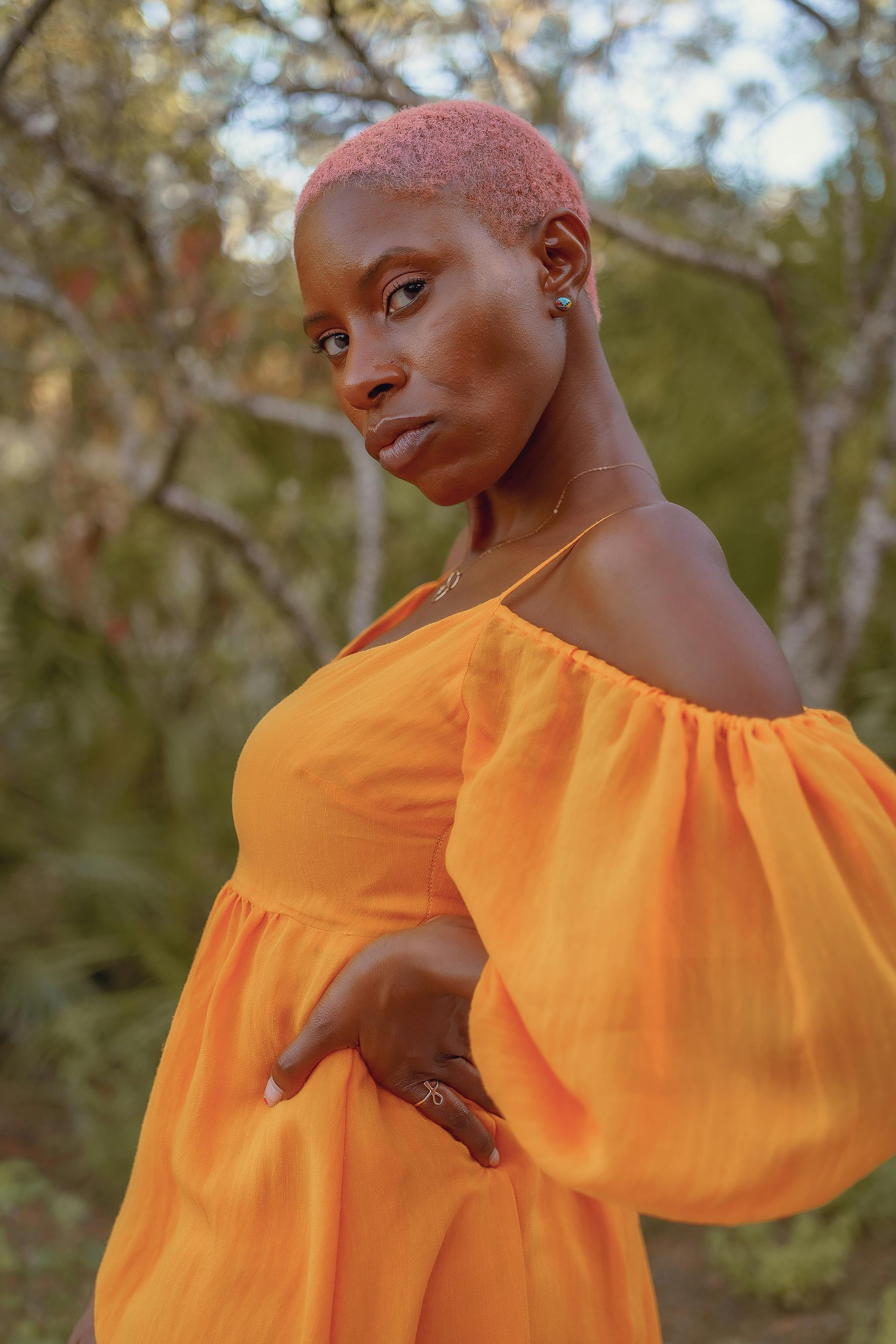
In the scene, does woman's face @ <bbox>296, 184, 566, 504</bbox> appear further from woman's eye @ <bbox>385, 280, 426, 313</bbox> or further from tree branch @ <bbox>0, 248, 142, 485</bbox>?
tree branch @ <bbox>0, 248, 142, 485</bbox>

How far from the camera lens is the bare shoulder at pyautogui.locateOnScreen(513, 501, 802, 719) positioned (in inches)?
31.9

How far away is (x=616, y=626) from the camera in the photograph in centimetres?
85

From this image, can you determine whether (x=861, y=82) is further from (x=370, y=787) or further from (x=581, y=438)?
(x=370, y=787)

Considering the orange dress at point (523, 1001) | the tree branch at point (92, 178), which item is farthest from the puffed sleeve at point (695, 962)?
the tree branch at point (92, 178)

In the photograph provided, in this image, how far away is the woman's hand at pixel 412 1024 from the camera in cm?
94

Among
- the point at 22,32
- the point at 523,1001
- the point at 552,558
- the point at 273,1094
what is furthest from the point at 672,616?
the point at 22,32

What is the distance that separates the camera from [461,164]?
1.00m

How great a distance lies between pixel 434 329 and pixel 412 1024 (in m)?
0.62

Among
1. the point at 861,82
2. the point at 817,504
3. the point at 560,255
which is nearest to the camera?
the point at 560,255

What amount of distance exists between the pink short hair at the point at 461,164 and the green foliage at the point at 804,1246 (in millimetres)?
2565

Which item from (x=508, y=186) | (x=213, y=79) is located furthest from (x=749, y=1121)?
(x=213, y=79)

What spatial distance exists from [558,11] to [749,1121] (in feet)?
9.83

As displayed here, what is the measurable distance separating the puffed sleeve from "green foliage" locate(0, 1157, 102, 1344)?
7.42 ft

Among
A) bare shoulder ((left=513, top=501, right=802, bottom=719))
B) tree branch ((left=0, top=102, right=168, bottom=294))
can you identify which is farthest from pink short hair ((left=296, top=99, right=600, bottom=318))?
tree branch ((left=0, top=102, right=168, bottom=294))
